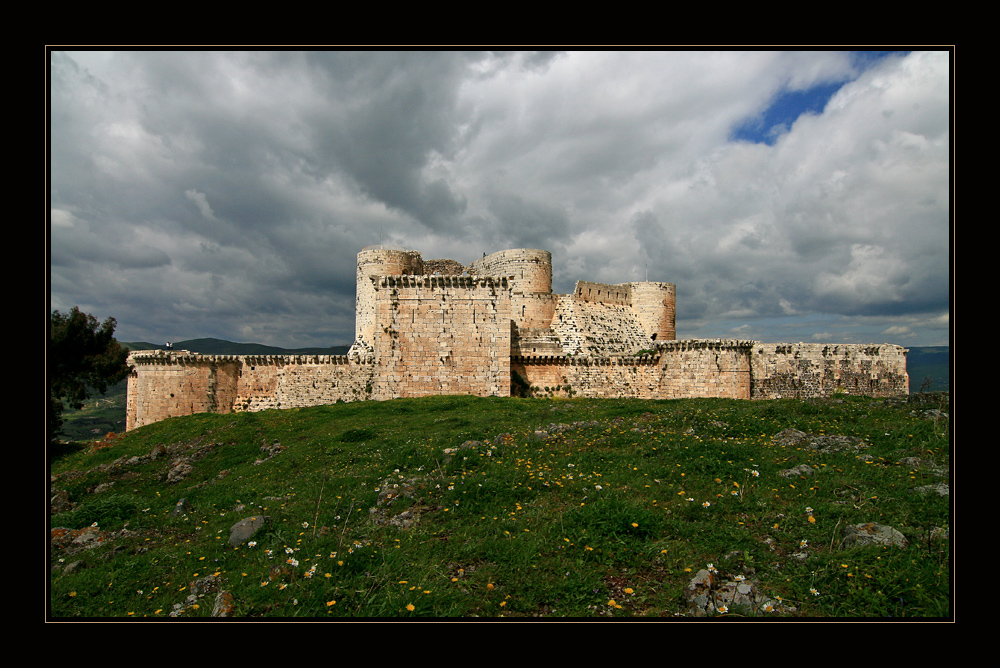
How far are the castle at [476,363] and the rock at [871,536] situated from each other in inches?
766

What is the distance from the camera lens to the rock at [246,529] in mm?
6414

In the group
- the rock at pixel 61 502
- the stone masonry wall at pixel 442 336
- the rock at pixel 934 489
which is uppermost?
the stone masonry wall at pixel 442 336

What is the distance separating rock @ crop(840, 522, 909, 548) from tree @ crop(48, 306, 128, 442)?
2781cm

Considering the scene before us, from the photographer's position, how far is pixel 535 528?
5984mm

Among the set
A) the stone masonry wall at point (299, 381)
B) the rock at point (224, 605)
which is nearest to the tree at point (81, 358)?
the stone masonry wall at point (299, 381)

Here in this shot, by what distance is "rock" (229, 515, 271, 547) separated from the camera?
6414 mm

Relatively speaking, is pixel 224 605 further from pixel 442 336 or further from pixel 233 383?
pixel 233 383

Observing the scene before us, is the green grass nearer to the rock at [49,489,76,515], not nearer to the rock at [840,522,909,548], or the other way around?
the rock at [840,522,909,548]

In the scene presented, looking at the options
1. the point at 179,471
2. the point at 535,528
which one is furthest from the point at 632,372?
the point at 535,528

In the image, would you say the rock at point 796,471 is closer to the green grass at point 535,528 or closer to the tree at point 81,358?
the green grass at point 535,528

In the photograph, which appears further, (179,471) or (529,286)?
(529,286)

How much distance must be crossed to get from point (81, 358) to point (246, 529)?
864 inches

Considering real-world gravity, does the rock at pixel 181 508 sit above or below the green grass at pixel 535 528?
below
